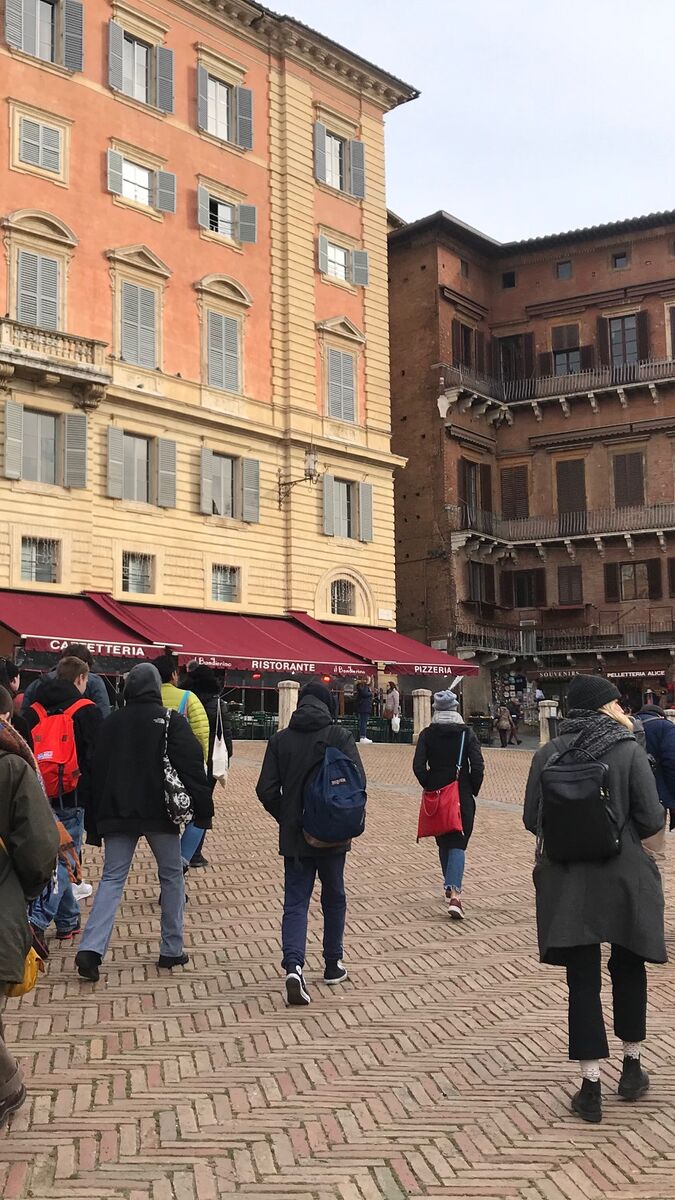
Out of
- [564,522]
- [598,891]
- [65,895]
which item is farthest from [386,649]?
[598,891]

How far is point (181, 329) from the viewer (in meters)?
30.0

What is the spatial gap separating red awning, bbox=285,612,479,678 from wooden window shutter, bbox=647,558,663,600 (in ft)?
37.7

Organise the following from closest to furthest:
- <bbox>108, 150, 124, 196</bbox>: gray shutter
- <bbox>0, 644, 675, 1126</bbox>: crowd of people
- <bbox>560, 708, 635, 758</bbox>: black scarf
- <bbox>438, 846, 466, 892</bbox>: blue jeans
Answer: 1. <bbox>0, 644, 675, 1126</bbox>: crowd of people
2. <bbox>560, 708, 635, 758</bbox>: black scarf
3. <bbox>438, 846, 466, 892</bbox>: blue jeans
4. <bbox>108, 150, 124, 196</bbox>: gray shutter

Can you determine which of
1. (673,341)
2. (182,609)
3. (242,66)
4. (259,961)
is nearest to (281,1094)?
(259,961)

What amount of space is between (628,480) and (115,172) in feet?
70.6

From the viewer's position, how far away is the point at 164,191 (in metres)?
29.9

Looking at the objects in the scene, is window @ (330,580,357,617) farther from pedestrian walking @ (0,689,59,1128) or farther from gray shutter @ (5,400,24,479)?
pedestrian walking @ (0,689,59,1128)

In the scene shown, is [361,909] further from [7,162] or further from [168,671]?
[7,162]

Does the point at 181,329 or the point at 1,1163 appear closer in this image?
the point at 1,1163

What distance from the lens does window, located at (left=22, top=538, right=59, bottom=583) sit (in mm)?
26062

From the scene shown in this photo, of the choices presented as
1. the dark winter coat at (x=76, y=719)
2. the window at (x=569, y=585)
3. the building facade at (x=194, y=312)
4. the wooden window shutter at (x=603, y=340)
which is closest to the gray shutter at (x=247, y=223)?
the building facade at (x=194, y=312)

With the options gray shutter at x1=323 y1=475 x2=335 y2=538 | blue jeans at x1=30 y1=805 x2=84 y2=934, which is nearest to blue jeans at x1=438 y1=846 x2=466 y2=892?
blue jeans at x1=30 y1=805 x2=84 y2=934

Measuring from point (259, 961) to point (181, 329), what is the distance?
24157 mm

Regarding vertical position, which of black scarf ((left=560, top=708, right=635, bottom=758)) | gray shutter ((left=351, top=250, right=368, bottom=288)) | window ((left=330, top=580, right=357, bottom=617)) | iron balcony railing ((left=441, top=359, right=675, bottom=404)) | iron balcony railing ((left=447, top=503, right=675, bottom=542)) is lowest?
black scarf ((left=560, top=708, right=635, bottom=758))
